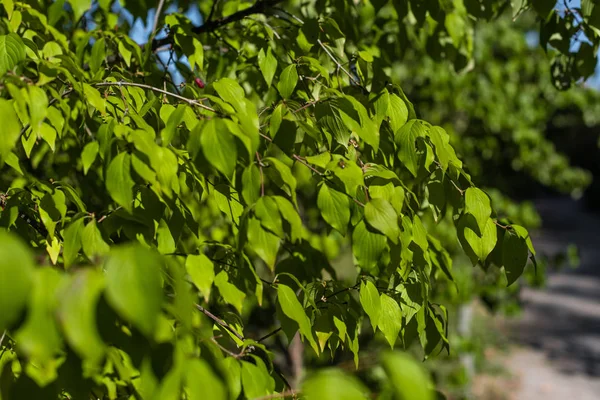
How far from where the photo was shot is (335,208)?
1085mm

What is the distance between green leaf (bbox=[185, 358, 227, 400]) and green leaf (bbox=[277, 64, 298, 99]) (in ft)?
2.51

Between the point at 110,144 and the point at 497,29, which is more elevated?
the point at 497,29

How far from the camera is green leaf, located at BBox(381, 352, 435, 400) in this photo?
25.6 inches

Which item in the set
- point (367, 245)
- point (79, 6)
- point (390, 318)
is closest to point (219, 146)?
point (367, 245)

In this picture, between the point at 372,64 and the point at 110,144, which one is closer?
the point at 110,144

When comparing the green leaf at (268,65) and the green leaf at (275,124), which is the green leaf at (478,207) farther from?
the green leaf at (268,65)

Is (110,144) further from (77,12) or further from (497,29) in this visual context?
(497,29)

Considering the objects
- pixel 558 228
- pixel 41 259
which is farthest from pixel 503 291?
pixel 558 228

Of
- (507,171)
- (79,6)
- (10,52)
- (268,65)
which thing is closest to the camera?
(10,52)

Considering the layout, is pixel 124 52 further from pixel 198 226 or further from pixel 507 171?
pixel 507 171

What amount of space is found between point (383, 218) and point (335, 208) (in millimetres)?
99

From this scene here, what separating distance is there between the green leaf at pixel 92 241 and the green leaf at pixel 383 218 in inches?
18.4

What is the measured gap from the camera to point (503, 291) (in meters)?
6.23

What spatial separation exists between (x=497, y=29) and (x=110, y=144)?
6.18 metres
